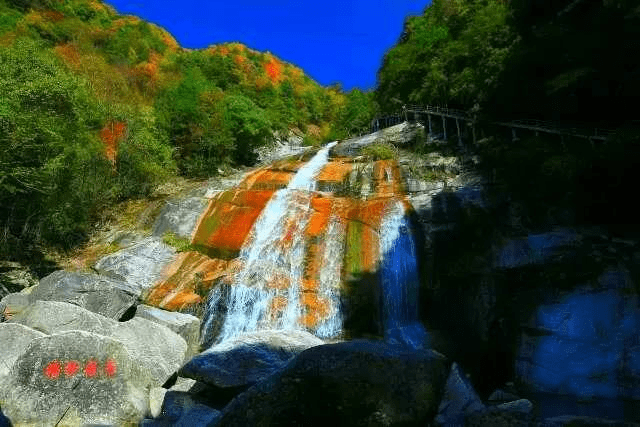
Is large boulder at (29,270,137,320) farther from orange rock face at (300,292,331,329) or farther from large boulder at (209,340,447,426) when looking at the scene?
large boulder at (209,340,447,426)

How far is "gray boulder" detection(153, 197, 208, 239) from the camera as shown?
77.9 ft

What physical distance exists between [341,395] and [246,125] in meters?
32.0

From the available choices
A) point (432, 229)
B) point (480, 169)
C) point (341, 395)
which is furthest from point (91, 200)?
point (341, 395)

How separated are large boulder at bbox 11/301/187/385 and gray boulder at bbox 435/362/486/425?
821 cm

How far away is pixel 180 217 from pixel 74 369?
44.8ft

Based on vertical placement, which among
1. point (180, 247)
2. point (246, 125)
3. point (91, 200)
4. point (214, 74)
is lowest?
point (180, 247)

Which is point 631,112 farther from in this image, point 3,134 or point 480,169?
point 3,134

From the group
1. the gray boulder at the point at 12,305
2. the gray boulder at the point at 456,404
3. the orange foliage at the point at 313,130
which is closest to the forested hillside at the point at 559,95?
the gray boulder at the point at 456,404

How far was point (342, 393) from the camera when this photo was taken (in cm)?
685

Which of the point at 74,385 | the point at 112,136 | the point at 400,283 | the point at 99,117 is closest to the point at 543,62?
the point at 400,283

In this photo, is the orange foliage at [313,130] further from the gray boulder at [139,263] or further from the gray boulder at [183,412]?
the gray boulder at [183,412]

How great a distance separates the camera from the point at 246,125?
37031 millimetres

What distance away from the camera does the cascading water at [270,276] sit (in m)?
18.4

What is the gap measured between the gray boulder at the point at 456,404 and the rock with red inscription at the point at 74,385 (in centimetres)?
682
